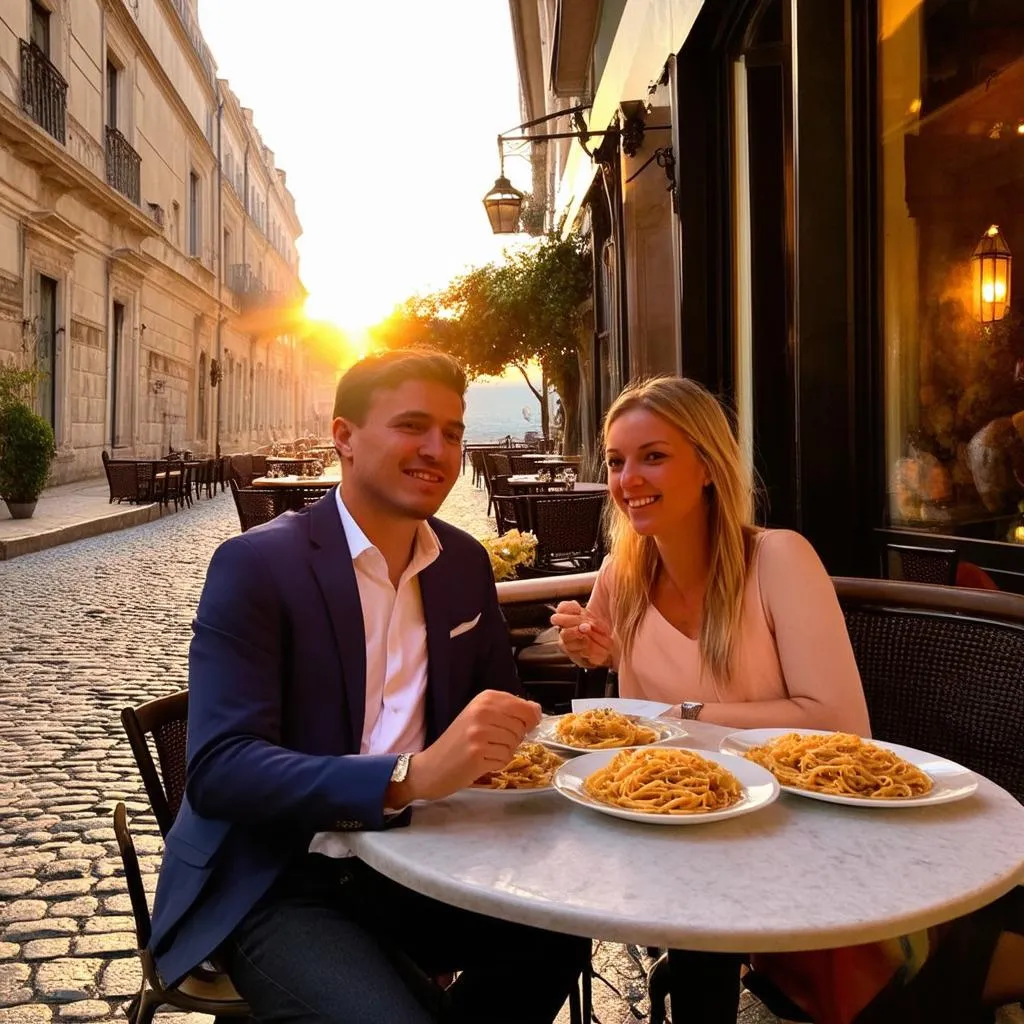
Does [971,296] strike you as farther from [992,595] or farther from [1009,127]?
[992,595]

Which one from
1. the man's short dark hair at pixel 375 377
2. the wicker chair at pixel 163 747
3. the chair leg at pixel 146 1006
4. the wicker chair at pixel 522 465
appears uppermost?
the wicker chair at pixel 522 465

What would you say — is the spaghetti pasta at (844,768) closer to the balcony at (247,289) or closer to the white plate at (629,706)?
the white plate at (629,706)

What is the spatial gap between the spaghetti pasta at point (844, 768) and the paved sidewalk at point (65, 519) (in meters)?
11.6

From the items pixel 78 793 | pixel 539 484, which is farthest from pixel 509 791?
pixel 539 484

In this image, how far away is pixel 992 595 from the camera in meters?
2.16

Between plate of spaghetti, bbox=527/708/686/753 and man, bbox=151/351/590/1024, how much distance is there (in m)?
0.20

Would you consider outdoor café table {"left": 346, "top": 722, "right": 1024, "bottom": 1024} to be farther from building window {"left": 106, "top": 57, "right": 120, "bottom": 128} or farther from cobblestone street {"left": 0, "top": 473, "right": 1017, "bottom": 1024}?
building window {"left": 106, "top": 57, "right": 120, "bottom": 128}

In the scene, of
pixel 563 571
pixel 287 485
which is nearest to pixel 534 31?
pixel 287 485

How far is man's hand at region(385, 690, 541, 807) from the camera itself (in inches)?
57.3

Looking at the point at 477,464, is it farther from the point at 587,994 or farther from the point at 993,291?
the point at 587,994

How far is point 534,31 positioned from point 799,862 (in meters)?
21.7

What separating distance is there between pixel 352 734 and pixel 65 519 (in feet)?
45.8

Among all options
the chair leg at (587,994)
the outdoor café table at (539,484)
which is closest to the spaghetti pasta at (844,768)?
the chair leg at (587,994)

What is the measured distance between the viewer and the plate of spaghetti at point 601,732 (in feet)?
5.86
